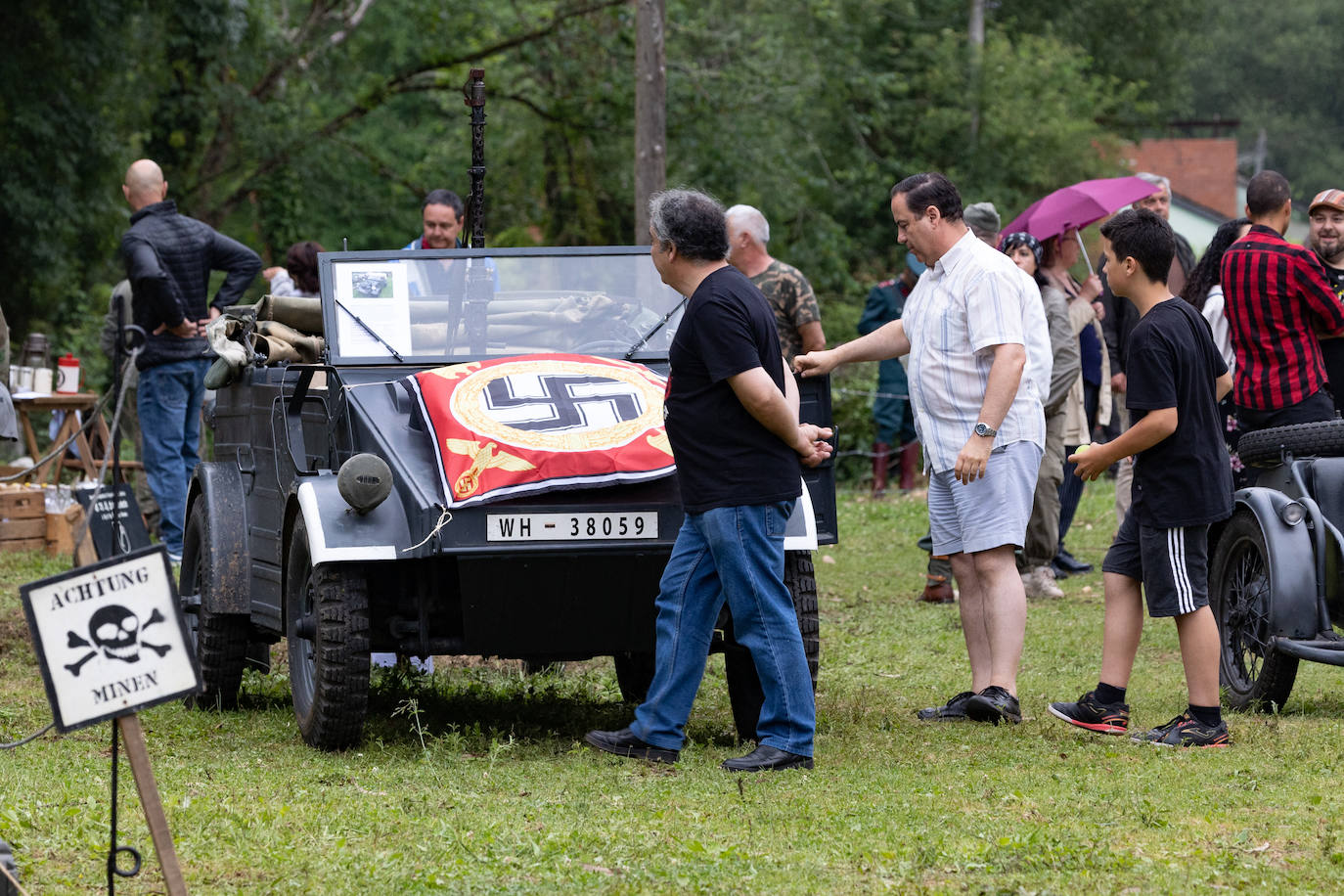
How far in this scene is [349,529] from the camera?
18.5ft

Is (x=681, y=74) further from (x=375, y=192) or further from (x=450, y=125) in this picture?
(x=450, y=125)

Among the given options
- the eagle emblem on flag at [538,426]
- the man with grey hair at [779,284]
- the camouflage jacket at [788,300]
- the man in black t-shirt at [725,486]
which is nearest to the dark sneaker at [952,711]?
the man in black t-shirt at [725,486]

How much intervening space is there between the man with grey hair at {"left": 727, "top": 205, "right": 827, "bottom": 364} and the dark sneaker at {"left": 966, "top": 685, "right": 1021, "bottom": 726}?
3238 millimetres

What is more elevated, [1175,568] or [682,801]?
[1175,568]

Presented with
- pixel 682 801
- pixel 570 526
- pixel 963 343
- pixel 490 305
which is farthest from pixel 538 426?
pixel 963 343

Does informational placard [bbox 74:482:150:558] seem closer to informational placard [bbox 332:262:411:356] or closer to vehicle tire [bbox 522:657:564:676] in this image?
vehicle tire [bbox 522:657:564:676]

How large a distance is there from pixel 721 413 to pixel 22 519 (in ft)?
24.5

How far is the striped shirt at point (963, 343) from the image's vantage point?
248 inches

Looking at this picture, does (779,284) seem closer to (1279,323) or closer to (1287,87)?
(1279,323)

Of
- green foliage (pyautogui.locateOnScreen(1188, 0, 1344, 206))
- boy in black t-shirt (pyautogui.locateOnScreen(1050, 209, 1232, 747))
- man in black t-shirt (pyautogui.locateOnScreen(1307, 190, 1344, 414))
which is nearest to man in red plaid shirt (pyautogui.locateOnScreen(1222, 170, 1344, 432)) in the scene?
man in black t-shirt (pyautogui.locateOnScreen(1307, 190, 1344, 414))

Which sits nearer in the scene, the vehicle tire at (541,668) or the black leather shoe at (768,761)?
the black leather shoe at (768,761)

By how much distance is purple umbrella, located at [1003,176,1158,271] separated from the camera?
10.6m

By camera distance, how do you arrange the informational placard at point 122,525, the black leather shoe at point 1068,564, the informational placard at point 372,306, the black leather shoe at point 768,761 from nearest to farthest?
the black leather shoe at point 768,761, the informational placard at point 372,306, the informational placard at point 122,525, the black leather shoe at point 1068,564

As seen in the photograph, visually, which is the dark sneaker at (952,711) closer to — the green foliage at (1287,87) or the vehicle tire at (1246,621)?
the vehicle tire at (1246,621)
